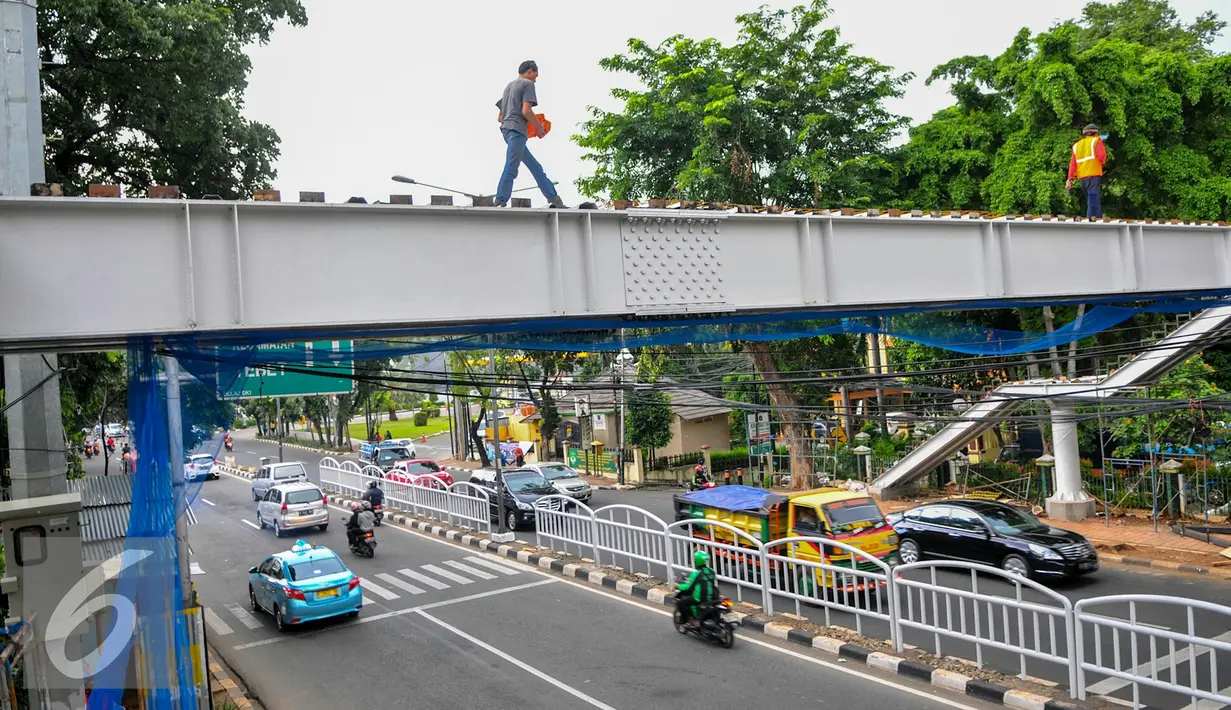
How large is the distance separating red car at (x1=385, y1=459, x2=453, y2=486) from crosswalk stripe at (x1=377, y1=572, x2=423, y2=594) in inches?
301

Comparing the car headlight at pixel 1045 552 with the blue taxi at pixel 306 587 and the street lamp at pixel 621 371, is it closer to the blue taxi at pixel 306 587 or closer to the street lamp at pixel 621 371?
the blue taxi at pixel 306 587

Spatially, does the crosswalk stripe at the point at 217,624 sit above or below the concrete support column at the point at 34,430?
below

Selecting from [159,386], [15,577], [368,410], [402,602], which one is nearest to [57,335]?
[159,386]

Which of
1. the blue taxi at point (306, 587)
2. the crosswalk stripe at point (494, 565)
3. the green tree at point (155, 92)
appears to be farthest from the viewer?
the crosswalk stripe at point (494, 565)

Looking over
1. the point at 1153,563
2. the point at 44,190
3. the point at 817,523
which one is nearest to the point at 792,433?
the point at 1153,563

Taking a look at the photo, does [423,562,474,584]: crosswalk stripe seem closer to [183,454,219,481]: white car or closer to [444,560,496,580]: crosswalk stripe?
[444,560,496,580]: crosswalk stripe

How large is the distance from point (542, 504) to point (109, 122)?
11619mm

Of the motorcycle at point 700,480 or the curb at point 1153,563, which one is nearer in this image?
the curb at point 1153,563

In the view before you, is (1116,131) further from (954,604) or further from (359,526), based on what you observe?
(359,526)

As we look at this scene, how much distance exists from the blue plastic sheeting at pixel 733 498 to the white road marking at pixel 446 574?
15.8 ft

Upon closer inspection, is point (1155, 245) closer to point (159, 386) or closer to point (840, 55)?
point (159, 386)

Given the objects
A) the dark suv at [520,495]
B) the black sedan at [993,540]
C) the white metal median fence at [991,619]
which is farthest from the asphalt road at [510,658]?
the black sedan at [993,540]

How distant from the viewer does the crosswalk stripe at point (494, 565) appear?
1695 centimetres

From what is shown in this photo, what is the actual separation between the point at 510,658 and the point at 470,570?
6.07 m
